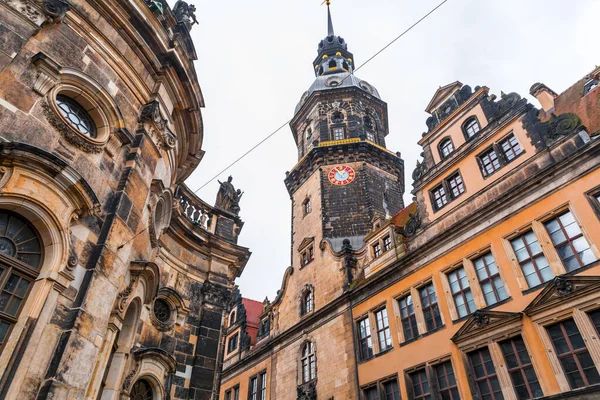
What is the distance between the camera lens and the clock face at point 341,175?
2905 cm

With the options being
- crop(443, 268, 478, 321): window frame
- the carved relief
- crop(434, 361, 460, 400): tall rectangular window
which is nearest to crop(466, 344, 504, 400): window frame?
crop(434, 361, 460, 400): tall rectangular window

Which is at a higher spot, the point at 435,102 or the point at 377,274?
the point at 435,102

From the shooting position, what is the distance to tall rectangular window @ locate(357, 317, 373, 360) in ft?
61.3

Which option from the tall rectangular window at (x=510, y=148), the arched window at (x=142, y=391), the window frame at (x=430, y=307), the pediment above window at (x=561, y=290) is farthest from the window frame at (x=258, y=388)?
the tall rectangular window at (x=510, y=148)

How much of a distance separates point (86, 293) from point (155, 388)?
503 centimetres

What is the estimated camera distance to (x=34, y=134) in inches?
287

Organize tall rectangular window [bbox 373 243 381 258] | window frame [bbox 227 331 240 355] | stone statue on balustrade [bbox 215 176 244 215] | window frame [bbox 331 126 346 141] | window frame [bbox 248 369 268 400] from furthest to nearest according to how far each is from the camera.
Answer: window frame [bbox 331 126 346 141]
window frame [bbox 227 331 240 355]
window frame [bbox 248 369 268 400]
tall rectangular window [bbox 373 243 381 258]
stone statue on balustrade [bbox 215 176 244 215]

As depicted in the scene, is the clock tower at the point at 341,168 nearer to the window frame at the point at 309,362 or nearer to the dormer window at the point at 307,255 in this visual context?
the dormer window at the point at 307,255

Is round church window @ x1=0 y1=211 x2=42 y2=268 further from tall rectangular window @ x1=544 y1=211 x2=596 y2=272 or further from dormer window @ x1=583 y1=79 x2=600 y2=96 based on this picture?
dormer window @ x1=583 y1=79 x2=600 y2=96

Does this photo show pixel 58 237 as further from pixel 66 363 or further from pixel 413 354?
pixel 413 354

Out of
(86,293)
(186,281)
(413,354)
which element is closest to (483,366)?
(413,354)

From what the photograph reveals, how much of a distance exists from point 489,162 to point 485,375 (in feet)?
26.0

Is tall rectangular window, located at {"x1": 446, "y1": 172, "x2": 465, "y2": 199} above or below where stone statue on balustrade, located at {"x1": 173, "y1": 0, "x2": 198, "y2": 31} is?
below

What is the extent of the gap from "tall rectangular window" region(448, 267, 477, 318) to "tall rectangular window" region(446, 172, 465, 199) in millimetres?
3311
